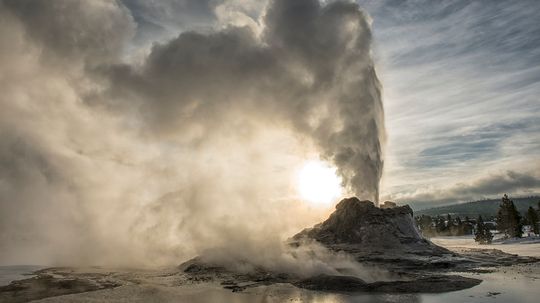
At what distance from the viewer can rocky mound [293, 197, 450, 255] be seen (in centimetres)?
6144

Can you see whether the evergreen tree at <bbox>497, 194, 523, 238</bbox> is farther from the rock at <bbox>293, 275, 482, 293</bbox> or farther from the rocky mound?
the rock at <bbox>293, 275, 482, 293</bbox>

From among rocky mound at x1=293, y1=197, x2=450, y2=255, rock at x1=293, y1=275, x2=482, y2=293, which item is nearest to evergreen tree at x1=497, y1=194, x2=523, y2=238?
rocky mound at x1=293, y1=197, x2=450, y2=255

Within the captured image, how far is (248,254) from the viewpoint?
58.9m

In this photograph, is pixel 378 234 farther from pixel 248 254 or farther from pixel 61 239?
pixel 61 239

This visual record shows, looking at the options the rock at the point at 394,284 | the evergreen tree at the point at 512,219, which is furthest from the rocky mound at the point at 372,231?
the evergreen tree at the point at 512,219

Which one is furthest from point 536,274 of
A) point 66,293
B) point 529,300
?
point 66,293

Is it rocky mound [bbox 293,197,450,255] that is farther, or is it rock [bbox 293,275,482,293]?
rocky mound [bbox 293,197,450,255]

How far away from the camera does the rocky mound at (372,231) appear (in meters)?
61.4

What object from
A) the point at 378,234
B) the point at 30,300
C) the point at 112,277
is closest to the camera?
the point at 30,300

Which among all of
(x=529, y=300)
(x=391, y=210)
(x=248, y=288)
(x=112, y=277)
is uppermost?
(x=391, y=210)

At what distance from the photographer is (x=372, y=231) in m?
65.8

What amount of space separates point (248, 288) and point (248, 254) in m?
17.5

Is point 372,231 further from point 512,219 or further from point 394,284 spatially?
point 512,219

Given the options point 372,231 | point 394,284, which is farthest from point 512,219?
point 394,284
